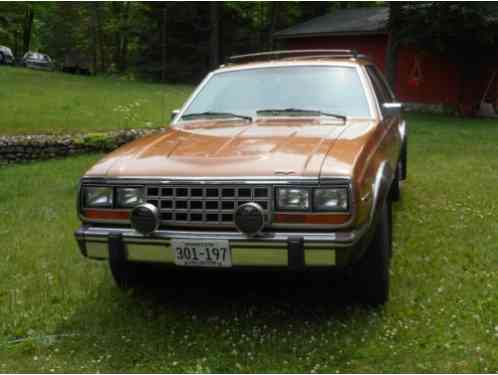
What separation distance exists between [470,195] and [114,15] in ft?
117

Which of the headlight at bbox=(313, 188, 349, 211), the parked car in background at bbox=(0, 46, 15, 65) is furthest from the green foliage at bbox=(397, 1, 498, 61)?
the parked car in background at bbox=(0, 46, 15, 65)

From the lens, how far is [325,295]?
4.16m

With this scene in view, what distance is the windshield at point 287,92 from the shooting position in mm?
4469

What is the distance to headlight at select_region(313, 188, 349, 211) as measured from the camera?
3121 mm

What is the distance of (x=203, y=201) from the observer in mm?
3281

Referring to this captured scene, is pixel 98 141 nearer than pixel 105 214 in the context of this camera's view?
No

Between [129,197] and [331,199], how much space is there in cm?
121

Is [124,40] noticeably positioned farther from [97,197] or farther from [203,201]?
[203,201]

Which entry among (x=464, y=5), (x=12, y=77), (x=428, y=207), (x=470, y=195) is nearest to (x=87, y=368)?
(x=428, y=207)

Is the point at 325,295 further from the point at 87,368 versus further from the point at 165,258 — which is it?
the point at 87,368

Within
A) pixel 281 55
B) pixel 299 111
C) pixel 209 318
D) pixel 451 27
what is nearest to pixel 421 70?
pixel 451 27

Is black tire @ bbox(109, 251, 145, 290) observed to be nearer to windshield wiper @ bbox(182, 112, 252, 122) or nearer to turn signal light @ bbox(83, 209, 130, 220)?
turn signal light @ bbox(83, 209, 130, 220)

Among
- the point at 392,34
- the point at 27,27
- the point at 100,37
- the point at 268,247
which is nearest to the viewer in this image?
the point at 268,247

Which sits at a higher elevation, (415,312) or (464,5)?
(464,5)
